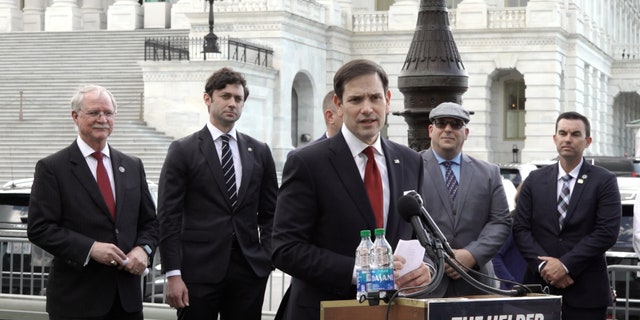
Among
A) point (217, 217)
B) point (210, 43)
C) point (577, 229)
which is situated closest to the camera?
point (217, 217)

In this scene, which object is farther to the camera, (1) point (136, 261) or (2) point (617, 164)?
(2) point (617, 164)

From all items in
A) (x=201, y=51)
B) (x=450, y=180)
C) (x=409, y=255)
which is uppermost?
(x=201, y=51)

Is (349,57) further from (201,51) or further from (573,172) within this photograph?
(573,172)

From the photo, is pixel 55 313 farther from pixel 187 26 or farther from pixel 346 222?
pixel 187 26

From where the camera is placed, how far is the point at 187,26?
5472 centimetres

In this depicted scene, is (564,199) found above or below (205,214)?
above

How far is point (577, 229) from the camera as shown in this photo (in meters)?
9.73

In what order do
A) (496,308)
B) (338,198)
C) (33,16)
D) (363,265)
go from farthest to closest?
(33,16) → (338,198) → (363,265) → (496,308)

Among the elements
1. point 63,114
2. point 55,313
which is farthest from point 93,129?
point 63,114

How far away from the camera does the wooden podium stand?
6.18m

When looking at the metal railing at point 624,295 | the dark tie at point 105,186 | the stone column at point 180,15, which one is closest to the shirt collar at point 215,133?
the dark tie at point 105,186

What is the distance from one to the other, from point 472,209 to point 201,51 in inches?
1295

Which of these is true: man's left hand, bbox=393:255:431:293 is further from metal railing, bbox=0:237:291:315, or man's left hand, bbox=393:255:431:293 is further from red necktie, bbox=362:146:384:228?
metal railing, bbox=0:237:291:315

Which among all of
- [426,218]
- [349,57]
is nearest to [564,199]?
[426,218]
